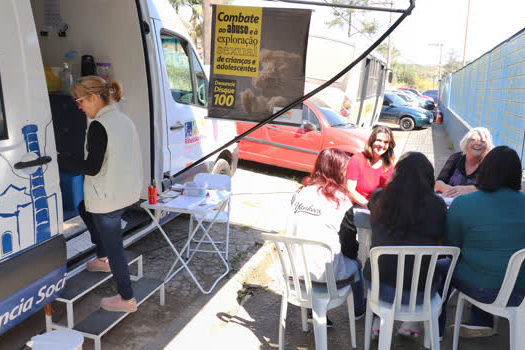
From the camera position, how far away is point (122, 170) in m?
2.88

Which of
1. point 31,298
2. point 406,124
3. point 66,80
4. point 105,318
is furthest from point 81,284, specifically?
point 406,124

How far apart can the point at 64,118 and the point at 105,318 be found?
2.14 metres

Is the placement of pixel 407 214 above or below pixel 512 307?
above

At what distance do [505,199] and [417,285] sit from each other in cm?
72

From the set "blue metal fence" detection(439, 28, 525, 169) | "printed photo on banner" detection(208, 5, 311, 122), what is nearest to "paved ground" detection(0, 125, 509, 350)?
Result: "printed photo on banner" detection(208, 5, 311, 122)

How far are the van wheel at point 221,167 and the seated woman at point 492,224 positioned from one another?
10.4ft

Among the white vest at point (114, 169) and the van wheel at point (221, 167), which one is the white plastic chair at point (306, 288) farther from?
the van wheel at point (221, 167)

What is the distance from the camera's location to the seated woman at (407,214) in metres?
2.64

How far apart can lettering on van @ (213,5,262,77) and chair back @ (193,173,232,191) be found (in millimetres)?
1098

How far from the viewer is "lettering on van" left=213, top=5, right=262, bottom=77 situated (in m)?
3.68

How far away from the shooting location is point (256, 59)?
147 inches

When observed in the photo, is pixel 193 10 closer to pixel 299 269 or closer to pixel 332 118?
pixel 332 118

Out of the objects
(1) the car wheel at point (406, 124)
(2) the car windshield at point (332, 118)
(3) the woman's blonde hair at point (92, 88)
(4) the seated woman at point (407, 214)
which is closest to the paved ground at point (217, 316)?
(4) the seated woman at point (407, 214)

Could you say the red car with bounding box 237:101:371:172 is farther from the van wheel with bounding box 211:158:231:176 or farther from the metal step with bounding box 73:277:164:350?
the metal step with bounding box 73:277:164:350
